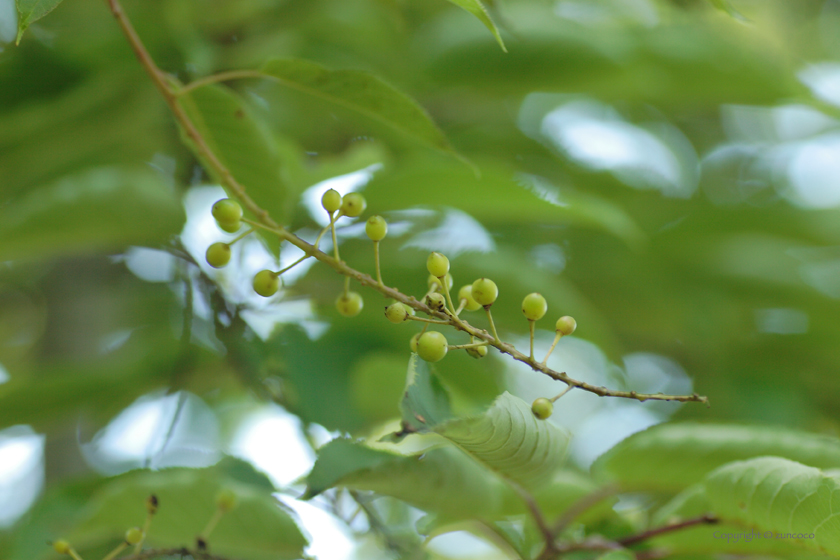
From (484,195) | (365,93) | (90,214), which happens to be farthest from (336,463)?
(90,214)

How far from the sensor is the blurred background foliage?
1.07 meters

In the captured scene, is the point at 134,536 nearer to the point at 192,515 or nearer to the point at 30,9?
the point at 192,515

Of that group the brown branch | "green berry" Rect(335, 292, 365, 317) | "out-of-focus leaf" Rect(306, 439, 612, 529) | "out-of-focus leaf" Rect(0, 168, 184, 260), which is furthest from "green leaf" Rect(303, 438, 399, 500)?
"out-of-focus leaf" Rect(0, 168, 184, 260)

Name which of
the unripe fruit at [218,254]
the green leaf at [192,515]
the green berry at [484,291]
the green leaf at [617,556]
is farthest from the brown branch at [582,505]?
the unripe fruit at [218,254]

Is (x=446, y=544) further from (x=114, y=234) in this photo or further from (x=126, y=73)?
(x=126, y=73)

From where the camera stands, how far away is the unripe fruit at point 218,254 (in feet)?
1.86

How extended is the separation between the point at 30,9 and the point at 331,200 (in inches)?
10.5

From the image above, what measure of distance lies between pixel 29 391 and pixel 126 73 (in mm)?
556

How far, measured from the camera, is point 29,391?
1113mm

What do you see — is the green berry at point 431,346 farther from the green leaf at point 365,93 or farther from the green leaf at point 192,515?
the green leaf at point 192,515

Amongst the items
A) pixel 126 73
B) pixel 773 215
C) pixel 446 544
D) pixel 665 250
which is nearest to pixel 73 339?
pixel 126 73

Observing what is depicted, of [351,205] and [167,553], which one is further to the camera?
[167,553]

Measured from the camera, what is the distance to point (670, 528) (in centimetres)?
75

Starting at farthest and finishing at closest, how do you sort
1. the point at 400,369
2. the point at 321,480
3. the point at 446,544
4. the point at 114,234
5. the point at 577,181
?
the point at 577,181 < the point at 446,544 < the point at 114,234 < the point at 400,369 < the point at 321,480
